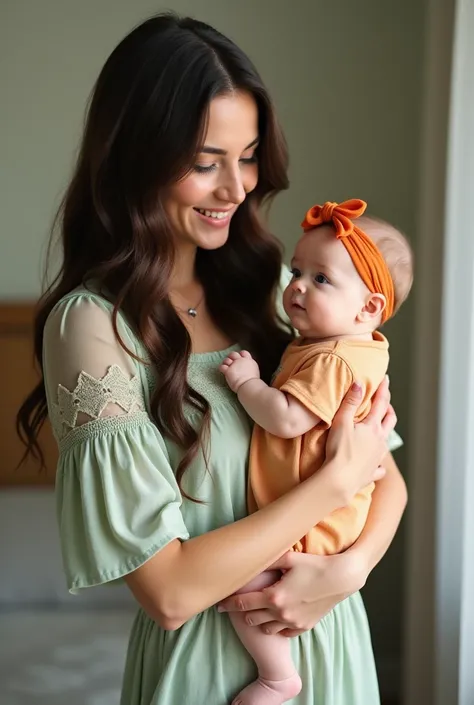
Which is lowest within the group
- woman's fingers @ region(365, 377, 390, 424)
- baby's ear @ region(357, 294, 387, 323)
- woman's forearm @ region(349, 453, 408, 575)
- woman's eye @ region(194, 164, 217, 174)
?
woman's forearm @ region(349, 453, 408, 575)

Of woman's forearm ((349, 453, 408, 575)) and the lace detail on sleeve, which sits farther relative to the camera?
woman's forearm ((349, 453, 408, 575))

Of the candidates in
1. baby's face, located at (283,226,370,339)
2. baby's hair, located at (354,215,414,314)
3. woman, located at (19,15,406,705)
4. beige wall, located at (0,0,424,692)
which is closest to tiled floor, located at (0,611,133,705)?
beige wall, located at (0,0,424,692)

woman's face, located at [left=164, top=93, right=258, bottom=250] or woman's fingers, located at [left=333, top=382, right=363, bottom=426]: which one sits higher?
woman's face, located at [left=164, top=93, right=258, bottom=250]

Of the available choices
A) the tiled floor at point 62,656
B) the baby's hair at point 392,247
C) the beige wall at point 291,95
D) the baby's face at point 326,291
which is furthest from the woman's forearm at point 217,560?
the beige wall at point 291,95

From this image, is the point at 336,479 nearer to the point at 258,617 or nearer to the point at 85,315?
the point at 258,617

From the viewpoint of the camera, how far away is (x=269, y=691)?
1.25 metres

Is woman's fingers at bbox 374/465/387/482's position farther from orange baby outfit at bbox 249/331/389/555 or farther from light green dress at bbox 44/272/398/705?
light green dress at bbox 44/272/398/705

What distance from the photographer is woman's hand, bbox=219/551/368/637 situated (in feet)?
4.00

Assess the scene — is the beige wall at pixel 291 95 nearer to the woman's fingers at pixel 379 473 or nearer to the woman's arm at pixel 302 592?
the woman's fingers at pixel 379 473

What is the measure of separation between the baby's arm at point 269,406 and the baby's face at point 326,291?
0.13 m

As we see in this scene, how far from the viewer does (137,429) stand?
46.4 inches

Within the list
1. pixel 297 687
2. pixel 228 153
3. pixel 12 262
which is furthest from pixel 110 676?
pixel 228 153

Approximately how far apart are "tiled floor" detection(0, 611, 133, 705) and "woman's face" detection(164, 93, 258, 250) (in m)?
1.28

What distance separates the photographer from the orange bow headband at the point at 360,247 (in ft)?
4.24
